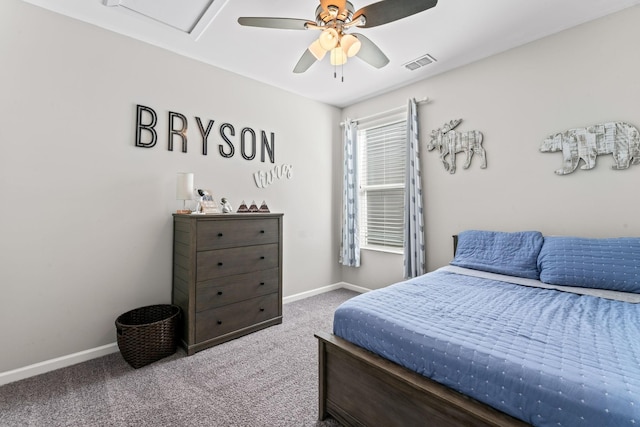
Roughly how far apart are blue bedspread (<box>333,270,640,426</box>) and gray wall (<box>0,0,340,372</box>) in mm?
1939

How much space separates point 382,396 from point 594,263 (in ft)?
5.46

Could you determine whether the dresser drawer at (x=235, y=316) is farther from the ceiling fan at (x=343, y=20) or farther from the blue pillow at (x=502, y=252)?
the ceiling fan at (x=343, y=20)

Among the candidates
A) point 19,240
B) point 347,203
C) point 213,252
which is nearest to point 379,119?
point 347,203

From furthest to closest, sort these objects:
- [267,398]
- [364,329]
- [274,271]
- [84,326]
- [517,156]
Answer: [274,271]
[517,156]
[84,326]
[267,398]
[364,329]

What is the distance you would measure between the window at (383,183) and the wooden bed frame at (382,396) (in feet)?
7.21

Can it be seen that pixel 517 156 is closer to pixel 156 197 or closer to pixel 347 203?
pixel 347 203

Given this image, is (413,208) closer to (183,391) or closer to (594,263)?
(594,263)

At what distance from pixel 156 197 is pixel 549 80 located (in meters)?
3.54

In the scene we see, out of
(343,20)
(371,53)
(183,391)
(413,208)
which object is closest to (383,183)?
(413,208)

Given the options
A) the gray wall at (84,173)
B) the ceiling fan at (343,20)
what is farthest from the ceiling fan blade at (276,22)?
the gray wall at (84,173)

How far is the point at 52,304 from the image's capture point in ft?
6.64

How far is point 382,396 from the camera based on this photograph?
4.15 feet

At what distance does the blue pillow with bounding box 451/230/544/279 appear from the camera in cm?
208

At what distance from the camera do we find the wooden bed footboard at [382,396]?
1.01 meters
